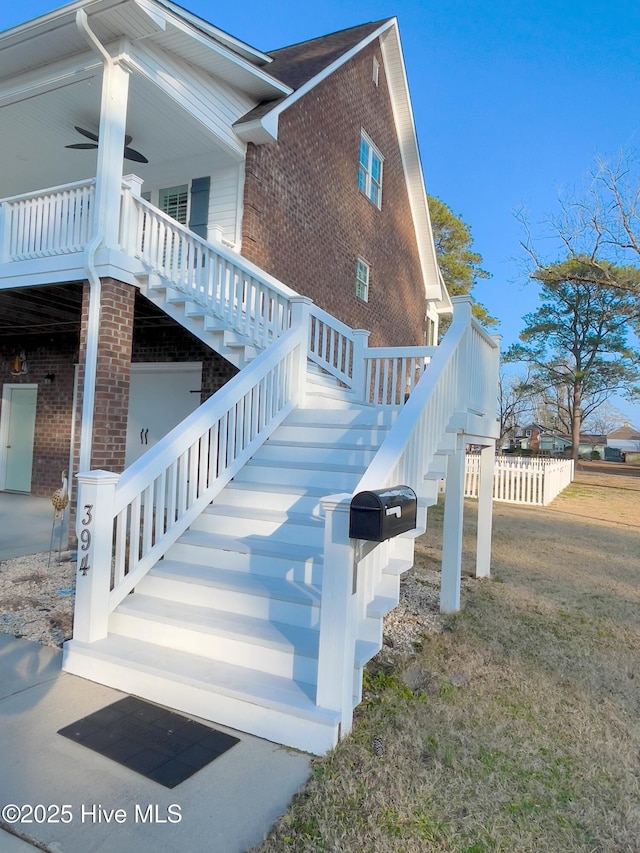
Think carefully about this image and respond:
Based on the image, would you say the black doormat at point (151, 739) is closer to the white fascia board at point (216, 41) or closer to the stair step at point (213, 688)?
the stair step at point (213, 688)

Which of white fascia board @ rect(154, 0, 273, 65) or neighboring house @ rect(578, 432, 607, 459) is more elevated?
white fascia board @ rect(154, 0, 273, 65)

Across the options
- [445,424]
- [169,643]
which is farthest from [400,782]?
[445,424]

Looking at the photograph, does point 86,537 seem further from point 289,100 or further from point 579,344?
point 579,344

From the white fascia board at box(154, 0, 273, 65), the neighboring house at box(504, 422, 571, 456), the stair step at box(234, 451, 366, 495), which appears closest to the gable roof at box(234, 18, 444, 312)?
the white fascia board at box(154, 0, 273, 65)

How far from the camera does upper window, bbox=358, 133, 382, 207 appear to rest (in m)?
12.4

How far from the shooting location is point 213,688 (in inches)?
117

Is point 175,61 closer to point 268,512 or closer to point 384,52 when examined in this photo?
point 268,512

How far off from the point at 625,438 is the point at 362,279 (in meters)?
86.5

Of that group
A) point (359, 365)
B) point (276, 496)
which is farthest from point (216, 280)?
point (276, 496)

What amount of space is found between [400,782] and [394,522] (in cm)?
114

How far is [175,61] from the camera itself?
7.20 meters

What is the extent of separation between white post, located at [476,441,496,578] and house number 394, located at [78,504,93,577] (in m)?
4.57

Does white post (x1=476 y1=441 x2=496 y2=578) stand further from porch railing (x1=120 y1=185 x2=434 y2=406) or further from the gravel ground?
the gravel ground

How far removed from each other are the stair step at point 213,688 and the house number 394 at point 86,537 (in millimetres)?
451
